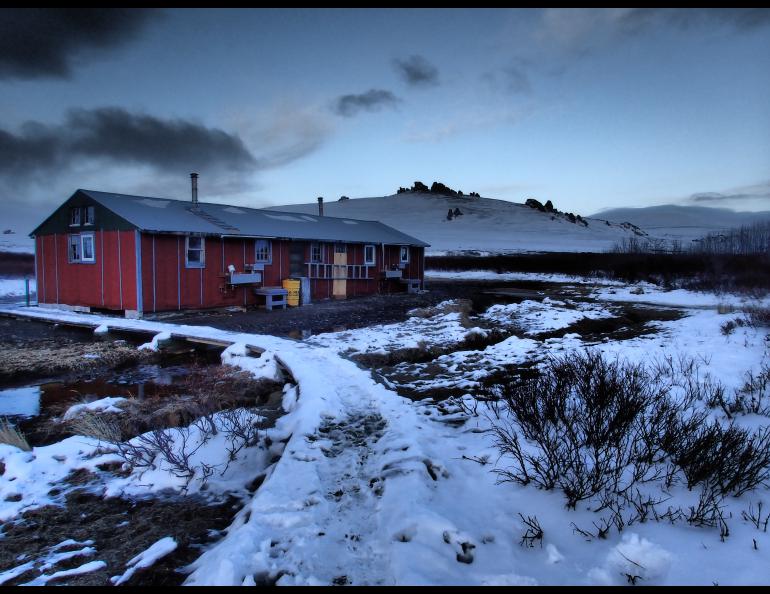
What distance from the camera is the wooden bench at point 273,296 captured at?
18.9m

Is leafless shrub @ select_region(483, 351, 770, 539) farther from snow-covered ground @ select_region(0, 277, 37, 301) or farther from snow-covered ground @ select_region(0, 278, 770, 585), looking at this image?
snow-covered ground @ select_region(0, 277, 37, 301)

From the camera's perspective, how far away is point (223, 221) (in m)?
19.2

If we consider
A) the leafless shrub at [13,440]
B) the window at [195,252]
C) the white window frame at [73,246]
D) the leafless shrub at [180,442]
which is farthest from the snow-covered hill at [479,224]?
the leafless shrub at [13,440]

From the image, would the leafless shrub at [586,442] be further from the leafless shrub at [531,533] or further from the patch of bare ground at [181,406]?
the patch of bare ground at [181,406]

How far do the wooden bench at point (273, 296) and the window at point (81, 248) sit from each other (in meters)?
6.23

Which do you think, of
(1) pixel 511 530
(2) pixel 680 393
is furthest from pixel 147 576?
(2) pixel 680 393

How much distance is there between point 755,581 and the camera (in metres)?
2.46

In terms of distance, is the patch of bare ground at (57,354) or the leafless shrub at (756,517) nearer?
the leafless shrub at (756,517)

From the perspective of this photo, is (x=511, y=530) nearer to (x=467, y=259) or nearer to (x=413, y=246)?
(x=413, y=246)

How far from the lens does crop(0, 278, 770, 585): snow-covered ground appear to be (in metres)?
2.76

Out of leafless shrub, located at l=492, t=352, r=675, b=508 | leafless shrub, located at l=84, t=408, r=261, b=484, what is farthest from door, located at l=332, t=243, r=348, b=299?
leafless shrub, located at l=492, t=352, r=675, b=508

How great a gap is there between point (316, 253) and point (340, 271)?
1.85 m

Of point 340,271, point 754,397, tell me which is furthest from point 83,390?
point 340,271

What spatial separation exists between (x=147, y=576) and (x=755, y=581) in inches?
146
